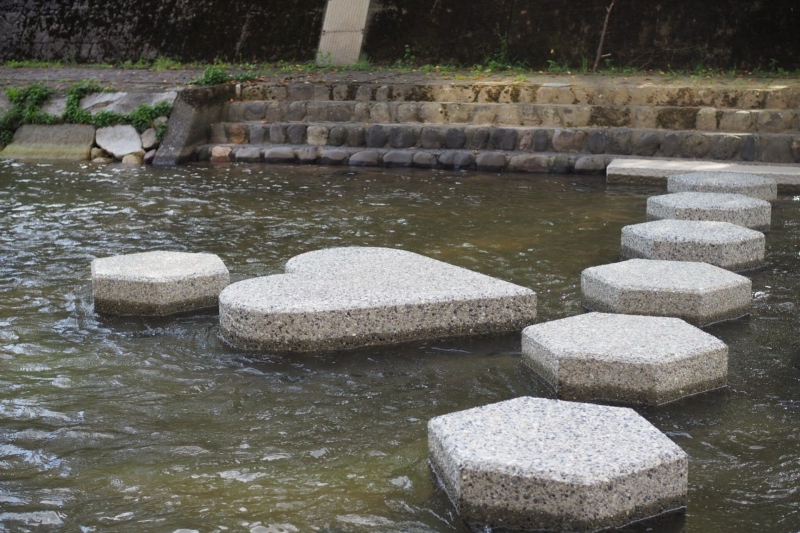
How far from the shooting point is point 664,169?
33.4 feet

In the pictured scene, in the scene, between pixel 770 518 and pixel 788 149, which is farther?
pixel 788 149

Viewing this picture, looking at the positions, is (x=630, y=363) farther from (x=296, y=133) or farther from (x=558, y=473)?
(x=296, y=133)

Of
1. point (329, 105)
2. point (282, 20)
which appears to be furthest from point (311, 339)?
point (282, 20)

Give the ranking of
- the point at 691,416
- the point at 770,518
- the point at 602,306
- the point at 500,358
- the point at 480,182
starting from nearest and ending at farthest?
the point at 770,518 < the point at 691,416 < the point at 500,358 < the point at 602,306 < the point at 480,182

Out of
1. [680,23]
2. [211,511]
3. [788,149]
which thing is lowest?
[211,511]

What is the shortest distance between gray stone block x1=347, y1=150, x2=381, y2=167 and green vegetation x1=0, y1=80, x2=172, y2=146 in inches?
105

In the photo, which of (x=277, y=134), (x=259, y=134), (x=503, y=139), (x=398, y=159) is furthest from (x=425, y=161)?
(x=259, y=134)

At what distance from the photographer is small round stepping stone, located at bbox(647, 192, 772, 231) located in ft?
25.3

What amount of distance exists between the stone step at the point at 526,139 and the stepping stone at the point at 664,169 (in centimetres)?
44

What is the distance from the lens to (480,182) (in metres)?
10.6

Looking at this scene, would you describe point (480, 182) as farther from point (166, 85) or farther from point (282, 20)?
point (282, 20)

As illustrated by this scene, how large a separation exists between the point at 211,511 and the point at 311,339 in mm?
1756

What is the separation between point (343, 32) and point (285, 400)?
41.6 feet

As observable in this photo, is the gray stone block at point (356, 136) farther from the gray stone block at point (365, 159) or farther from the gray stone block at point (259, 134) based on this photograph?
the gray stone block at point (259, 134)
